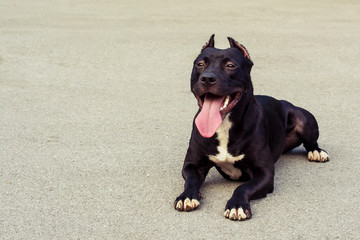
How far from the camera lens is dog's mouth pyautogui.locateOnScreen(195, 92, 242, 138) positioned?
16.3 feet

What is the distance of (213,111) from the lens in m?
4.99

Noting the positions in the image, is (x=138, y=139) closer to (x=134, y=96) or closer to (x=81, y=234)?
(x=134, y=96)

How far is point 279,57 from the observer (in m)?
10.6

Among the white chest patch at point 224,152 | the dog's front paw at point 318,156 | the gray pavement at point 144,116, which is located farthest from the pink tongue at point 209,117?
the dog's front paw at point 318,156

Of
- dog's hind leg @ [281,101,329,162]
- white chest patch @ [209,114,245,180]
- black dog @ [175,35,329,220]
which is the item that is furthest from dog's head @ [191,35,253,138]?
dog's hind leg @ [281,101,329,162]

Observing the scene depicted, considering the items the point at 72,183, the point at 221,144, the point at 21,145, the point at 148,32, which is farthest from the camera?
the point at 148,32

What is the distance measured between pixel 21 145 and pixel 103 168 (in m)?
1.10

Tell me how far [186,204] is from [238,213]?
0.40 m

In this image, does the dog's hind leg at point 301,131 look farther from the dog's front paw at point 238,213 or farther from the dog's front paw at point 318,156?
the dog's front paw at point 238,213

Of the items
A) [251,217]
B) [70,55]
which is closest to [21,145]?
[251,217]

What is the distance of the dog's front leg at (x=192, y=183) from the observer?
491cm

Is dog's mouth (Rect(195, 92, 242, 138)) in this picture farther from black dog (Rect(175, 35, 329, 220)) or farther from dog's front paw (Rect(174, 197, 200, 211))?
dog's front paw (Rect(174, 197, 200, 211))

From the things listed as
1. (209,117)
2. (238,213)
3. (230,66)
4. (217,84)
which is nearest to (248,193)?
(238,213)

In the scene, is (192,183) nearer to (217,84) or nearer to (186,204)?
(186,204)
